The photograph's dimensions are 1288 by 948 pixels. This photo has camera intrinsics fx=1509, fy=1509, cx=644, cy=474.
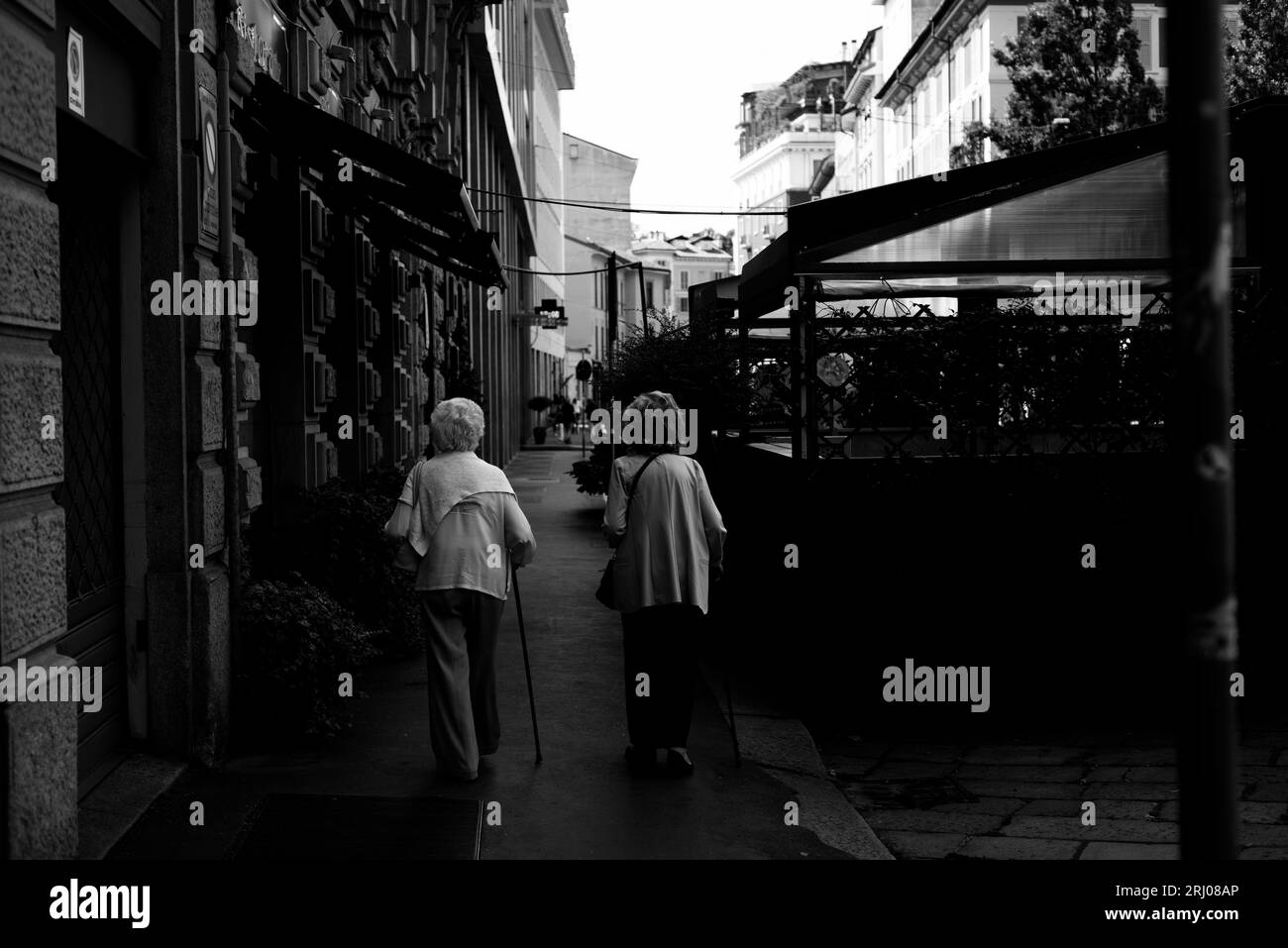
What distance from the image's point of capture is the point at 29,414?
4.55 meters

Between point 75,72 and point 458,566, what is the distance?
262 cm

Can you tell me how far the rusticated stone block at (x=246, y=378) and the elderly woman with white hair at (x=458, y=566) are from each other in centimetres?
115

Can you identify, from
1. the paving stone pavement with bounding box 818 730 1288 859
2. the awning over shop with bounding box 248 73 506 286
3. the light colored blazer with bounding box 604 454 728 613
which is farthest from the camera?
the awning over shop with bounding box 248 73 506 286

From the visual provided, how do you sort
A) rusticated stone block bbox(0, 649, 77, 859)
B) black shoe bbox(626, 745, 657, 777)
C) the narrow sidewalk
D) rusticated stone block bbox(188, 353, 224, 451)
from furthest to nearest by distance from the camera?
black shoe bbox(626, 745, 657, 777), rusticated stone block bbox(188, 353, 224, 451), the narrow sidewalk, rusticated stone block bbox(0, 649, 77, 859)

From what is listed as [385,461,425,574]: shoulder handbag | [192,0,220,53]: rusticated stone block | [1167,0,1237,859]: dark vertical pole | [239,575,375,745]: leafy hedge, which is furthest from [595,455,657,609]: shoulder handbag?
[1167,0,1237,859]: dark vertical pole

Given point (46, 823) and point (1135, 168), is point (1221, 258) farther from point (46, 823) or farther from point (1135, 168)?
point (1135, 168)

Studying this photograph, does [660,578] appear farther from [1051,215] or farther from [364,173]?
[1051,215]

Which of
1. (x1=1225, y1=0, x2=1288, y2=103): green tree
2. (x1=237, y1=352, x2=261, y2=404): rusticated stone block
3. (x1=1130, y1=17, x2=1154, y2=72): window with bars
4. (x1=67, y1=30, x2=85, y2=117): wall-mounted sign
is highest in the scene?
(x1=1130, y1=17, x2=1154, y2=72): window with bars

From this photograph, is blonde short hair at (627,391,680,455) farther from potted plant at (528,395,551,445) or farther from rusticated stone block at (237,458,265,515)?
potted plant at (528,395,551,445)

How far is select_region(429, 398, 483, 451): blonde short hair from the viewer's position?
22.9 feet

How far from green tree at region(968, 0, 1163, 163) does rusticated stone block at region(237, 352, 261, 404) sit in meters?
27.8

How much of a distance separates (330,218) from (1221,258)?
9288 mm

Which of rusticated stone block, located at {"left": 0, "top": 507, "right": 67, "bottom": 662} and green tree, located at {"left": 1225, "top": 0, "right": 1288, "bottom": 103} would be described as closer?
rusticated stone block, located at {"left": 0, "top": 507, "right": 67, "bottom": 662}
